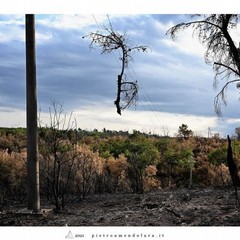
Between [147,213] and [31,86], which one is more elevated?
[31,86]

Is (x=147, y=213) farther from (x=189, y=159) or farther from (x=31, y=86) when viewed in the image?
(x=189, y=159)

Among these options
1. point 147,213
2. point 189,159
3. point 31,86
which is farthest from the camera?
point 189,159

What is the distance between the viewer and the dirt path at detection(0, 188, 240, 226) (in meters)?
5.20

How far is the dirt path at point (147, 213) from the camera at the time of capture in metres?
5.20

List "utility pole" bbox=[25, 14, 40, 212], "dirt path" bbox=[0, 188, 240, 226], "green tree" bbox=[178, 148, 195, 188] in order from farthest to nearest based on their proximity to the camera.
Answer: "green tree" bbox=[178, 148, 195, 188] < "utility pole" bbox=[25, 14, 40, 212] < "dirt path" bbox=[0, 188, 240, 226]

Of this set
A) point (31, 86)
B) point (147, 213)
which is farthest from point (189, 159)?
point (31, 86)

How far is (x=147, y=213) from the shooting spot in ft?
18.5

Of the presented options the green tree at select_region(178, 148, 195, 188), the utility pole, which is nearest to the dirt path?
the utility pole

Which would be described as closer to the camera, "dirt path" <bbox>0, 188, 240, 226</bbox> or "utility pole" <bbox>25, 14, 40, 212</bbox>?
"dirt path" <bbox>0, 188, 240, 226</bbox>

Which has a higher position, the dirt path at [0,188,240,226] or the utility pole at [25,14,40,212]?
the utility pole at [25,14,40,212]

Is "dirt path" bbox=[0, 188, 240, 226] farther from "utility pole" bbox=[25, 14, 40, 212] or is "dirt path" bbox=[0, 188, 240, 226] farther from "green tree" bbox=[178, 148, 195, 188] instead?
"green tree" bbox=[178, 148, 195, 188]

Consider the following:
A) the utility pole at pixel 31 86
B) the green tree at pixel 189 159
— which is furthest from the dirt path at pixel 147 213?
the green tree at pixel 189 159
